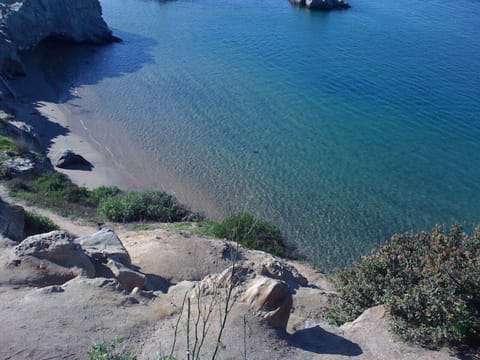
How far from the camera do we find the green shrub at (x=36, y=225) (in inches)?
839

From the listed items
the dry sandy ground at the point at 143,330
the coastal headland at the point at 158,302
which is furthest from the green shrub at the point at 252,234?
the dry sandy ground at the point at 143,330

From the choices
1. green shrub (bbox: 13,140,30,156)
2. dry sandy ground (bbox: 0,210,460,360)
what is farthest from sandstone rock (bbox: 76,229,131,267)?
green shrub (bbox: 13,140,30,156)

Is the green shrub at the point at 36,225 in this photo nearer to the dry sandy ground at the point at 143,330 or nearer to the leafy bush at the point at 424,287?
the dry sandy ground at the point at 143,330

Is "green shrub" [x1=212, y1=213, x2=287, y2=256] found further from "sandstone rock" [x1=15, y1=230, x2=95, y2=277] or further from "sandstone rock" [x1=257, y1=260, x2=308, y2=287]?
"sandstone rock" [x1=15, y1=230, x2=95, y2=277]

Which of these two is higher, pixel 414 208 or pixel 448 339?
pixel 448 339

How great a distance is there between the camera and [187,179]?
3516 centimetres

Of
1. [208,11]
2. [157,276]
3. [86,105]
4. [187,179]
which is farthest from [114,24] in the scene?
[157,276]

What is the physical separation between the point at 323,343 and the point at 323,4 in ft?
234

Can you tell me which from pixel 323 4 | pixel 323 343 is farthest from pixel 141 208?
pixel 323 4

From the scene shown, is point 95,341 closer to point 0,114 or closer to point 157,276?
point 157,276

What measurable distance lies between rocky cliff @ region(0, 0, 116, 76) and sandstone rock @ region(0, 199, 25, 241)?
32.6 meters

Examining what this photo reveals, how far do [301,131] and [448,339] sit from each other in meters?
29.9

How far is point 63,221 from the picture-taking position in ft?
79.7

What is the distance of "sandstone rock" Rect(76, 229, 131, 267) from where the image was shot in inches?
691
